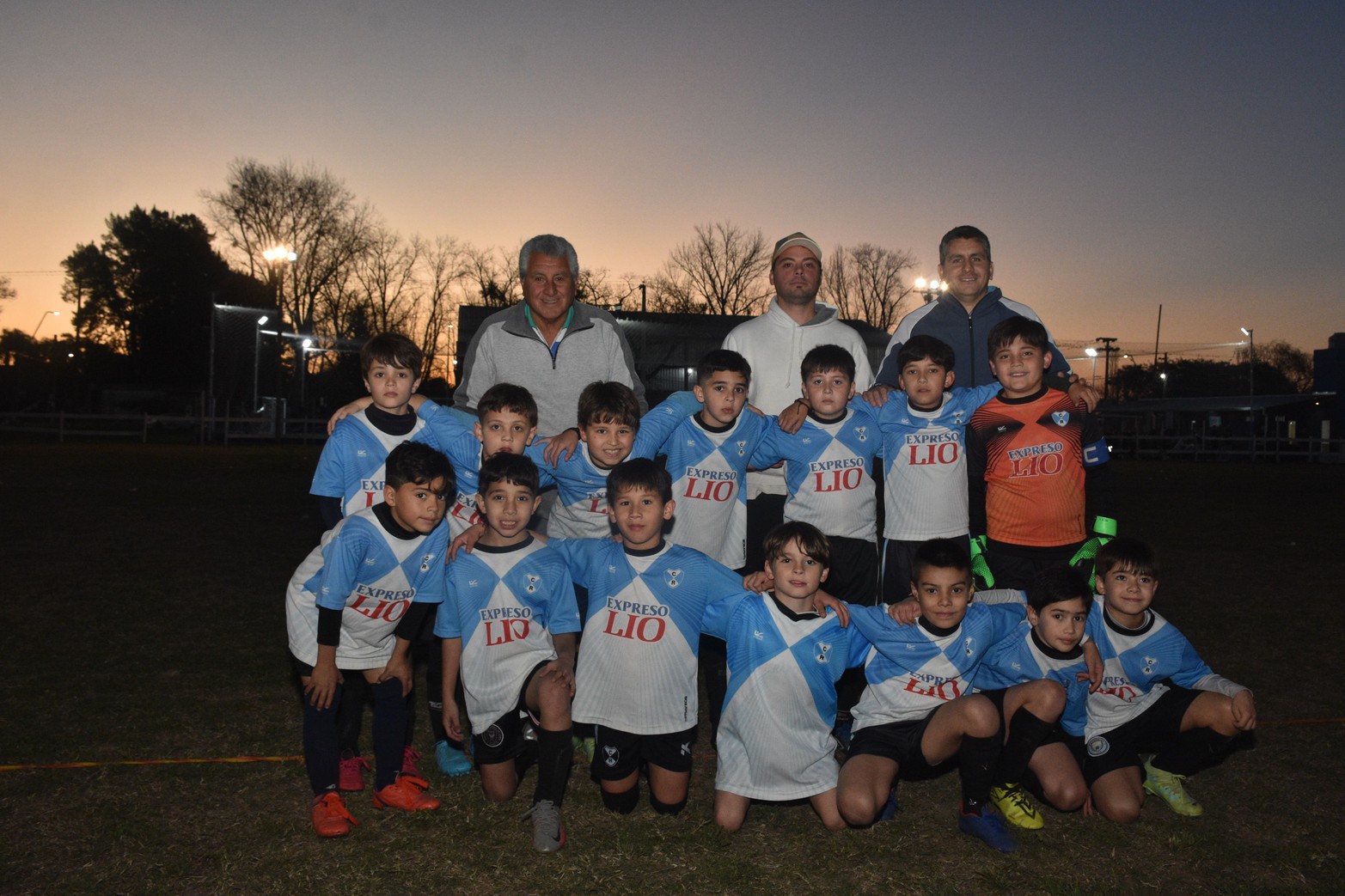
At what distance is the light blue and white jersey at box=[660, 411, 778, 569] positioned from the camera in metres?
4.62

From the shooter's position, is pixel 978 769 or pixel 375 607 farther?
pixel 375 607

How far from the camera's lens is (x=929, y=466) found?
4.59 metres

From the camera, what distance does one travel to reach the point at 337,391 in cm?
4278

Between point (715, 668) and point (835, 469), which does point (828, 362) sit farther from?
point (715, 668)

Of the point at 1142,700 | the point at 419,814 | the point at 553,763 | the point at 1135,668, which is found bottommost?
the point at 419,814

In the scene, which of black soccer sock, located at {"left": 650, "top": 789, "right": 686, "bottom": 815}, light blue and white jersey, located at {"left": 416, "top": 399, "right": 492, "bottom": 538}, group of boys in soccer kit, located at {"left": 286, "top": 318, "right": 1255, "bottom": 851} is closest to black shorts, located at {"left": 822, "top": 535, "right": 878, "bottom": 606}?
group of boys in soccer kit, located at {"left": 286, "top": 318, "right": 1255, "bottom": 851}

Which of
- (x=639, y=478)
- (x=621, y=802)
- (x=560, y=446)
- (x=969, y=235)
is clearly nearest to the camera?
(x=621, y=802)

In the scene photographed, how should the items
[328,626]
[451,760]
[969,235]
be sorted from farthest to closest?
[969,235], [451,760], [328,626]

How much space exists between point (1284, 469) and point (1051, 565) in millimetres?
31584

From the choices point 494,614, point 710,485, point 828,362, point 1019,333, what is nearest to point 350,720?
point 494,614

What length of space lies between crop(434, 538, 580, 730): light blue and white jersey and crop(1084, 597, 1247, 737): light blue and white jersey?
2448 millimetres

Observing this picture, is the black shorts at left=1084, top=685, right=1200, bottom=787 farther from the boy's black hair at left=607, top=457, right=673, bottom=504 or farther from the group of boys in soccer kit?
the boy's black hair at left=607, top=457, right=673, bottom=504

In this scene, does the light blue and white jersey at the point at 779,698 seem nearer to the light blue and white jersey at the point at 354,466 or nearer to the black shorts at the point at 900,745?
the black shorts at the point at 900,745

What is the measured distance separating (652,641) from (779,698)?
0.62 m
